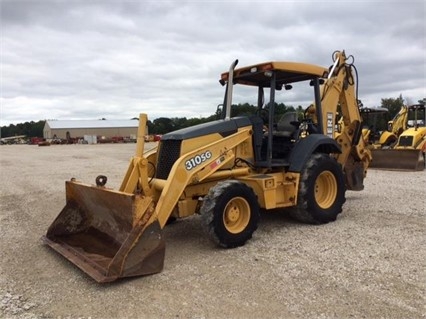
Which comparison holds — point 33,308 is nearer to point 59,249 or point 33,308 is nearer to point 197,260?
point 59,249

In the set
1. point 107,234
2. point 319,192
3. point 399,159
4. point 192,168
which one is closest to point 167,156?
point 192,168

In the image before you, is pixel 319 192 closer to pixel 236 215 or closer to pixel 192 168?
pixel 236 215

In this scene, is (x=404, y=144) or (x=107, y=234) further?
(x=404, y=144)

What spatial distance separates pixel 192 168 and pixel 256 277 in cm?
175

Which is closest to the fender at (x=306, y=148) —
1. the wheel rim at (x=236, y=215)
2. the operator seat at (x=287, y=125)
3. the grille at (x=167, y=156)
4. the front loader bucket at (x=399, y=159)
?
the operator seat at (x=287, y=125)

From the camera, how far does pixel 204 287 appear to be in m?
4.65

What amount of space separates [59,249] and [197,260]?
1.89 meters

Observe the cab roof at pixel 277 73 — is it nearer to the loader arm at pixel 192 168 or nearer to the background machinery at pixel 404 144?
the loader arm at pixel 192 168

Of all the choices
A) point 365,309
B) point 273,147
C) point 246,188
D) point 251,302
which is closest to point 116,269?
point 251,302

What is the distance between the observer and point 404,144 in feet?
53.3

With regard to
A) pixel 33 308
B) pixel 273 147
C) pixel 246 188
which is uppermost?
pixel 273 147

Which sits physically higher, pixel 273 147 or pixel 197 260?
pixel 273 147

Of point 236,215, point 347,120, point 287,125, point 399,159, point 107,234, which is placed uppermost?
point 347,120

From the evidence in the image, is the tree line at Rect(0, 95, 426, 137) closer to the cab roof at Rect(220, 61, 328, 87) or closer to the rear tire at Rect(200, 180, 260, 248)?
the cab roof at Rect(220, 61, 328, 87)
